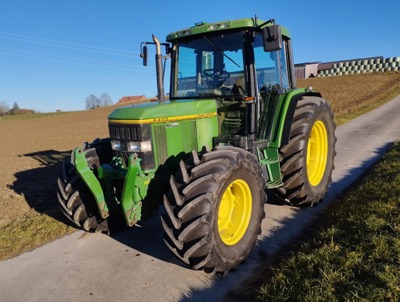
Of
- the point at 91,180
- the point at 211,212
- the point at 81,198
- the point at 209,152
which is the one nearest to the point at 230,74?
the point at 209,152

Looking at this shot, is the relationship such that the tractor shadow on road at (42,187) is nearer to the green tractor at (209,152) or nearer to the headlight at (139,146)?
the green tractor at (209,152)

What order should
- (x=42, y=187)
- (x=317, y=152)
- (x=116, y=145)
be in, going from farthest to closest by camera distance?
(x=42, y=187), (x=317, y=152), (x=116, y=145)

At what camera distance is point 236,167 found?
128 inches

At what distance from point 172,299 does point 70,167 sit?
2.17 metres

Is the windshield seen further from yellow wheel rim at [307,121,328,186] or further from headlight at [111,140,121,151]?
yellow wheel rim at [307,121,328,186]

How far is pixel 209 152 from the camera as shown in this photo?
325cm

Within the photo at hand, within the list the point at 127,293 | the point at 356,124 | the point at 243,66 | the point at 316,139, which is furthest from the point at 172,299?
the point at 356,124

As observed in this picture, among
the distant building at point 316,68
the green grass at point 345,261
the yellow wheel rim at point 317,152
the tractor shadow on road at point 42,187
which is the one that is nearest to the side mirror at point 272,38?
the green grass at point 345,261

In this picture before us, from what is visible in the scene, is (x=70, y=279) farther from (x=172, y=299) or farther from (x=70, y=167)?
(x=70, y=167)

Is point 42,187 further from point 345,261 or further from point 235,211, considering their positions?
point 345,261

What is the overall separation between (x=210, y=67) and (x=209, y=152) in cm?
144

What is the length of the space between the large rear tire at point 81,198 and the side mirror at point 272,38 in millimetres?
2192

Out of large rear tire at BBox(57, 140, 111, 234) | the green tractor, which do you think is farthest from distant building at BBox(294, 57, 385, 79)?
large rear tire at BBox(57, 140, 111, 234)

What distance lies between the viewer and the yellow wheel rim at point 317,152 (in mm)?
5184
